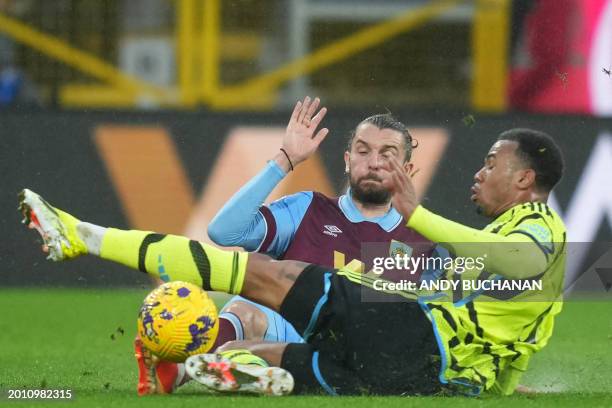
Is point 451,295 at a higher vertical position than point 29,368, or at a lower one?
higher

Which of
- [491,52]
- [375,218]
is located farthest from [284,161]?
[491,52]

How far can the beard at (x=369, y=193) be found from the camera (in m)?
6.38

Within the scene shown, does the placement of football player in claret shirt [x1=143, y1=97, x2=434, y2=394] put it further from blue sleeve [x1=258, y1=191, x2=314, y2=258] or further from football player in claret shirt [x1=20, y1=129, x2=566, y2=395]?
football player in claret shirt [x1=20, y1=129, x2=566, y2=395]

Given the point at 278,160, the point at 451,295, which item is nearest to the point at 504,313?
the point at 451,295

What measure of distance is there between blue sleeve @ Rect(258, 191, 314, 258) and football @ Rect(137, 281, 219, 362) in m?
1.01

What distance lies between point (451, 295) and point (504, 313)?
232 millimetres

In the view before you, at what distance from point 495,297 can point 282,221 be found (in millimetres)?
1415

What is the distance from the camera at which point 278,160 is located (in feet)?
19.8

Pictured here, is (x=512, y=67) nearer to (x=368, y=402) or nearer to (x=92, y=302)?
(x=92, y=302)

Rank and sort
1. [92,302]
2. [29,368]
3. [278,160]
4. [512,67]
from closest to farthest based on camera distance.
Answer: [278,160] < [29,368] < [92,302] < [512,67]

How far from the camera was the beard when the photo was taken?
20.9ft

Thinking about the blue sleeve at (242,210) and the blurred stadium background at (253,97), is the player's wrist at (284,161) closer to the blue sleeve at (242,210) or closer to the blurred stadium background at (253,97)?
the blue sleeve at (242,210)

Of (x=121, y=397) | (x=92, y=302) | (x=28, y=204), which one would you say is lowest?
(x=92, y=302)

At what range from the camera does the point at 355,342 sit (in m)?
5.26
